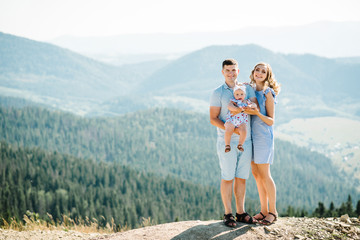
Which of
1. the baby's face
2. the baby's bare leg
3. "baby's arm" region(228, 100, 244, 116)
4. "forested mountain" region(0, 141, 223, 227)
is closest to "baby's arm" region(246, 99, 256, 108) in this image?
the baby's face

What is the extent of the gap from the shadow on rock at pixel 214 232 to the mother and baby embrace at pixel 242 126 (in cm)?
23

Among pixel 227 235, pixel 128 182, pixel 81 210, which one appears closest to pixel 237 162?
pixel 227 235

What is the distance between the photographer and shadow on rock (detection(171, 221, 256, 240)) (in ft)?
33.1

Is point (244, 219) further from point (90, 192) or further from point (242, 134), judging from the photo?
point (90, 192)

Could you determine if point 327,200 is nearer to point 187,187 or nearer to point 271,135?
point 187,187

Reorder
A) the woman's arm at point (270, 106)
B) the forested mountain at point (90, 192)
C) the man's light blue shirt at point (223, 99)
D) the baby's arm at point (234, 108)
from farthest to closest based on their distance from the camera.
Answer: the forested mountain at point (90, 192) < the woman's arm at point (270, 106) < the man's light blue shirt at point (223, 99) < the baby's arm at point (234, 108)

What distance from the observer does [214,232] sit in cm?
1030

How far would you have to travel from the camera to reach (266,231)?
10.5 meters

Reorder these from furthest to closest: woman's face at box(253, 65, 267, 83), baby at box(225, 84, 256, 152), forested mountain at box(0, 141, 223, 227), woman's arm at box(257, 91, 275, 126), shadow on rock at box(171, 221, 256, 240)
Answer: forested mountain at box(0, 141, 223, 227) < woman's face at box(253, 65, 267, 83) < woman's arm at box(257, 91, 275, 126) < shadow on rock at box(171, 221, 256, 240) < baby at box(225, 84, 256, 152)

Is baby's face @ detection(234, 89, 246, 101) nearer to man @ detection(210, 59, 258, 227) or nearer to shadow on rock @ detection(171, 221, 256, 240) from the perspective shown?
man @ detection(210, 59, 258, 227)

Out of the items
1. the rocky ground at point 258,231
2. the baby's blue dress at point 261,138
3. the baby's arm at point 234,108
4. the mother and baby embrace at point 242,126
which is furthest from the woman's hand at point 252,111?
the rocky ground at point 258,231

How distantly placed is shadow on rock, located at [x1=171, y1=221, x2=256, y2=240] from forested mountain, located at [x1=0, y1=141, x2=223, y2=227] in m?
62.4

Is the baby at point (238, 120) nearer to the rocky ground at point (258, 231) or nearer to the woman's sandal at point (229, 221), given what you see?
the woman's sandal at point (229, 221)

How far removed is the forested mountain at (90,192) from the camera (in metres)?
81.4
